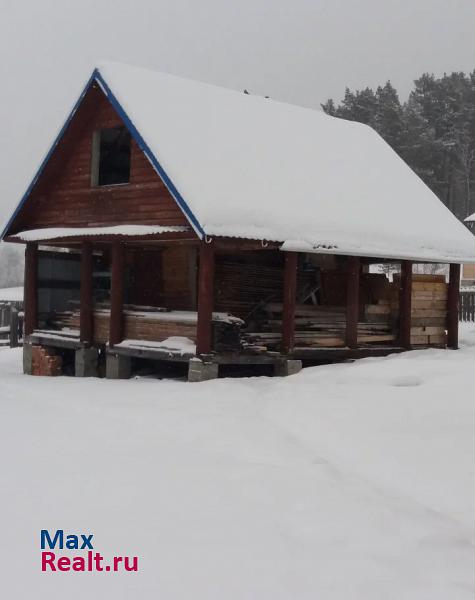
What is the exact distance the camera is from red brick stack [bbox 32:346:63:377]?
17.1m

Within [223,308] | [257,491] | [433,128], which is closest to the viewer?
[257,491]

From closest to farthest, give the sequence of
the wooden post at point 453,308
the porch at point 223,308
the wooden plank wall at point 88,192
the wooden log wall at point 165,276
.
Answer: the porch at point 223,308 → the wooden plank wall at point 88,192 → the wooden log wall at point 165,276 → the wooden post at point 453,308

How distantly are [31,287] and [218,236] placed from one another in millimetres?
6935

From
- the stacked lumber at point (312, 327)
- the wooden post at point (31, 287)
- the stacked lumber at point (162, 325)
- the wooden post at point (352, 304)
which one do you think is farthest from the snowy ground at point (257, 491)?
the wooden post at point (31, 287)

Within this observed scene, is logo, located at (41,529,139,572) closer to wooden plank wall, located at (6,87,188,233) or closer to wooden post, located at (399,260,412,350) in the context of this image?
wooden plank wall, located at (6,87,188,233)

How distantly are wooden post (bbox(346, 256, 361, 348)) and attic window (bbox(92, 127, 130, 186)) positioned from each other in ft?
19.9

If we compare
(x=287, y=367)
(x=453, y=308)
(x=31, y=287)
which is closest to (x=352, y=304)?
Answer: (x=287, y=367)

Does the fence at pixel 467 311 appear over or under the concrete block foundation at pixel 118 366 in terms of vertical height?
over

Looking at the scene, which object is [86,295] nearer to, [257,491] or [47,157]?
[47,157]

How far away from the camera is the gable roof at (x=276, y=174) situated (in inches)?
521

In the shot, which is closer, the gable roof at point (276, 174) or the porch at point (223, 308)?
the gable roof at point (276, 174)

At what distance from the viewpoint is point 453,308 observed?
1758cm

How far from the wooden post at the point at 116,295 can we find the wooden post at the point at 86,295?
1.10 meters

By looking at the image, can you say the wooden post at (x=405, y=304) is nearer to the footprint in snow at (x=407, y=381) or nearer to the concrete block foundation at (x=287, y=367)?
the concrete block foundation at (x=287, y=367)
